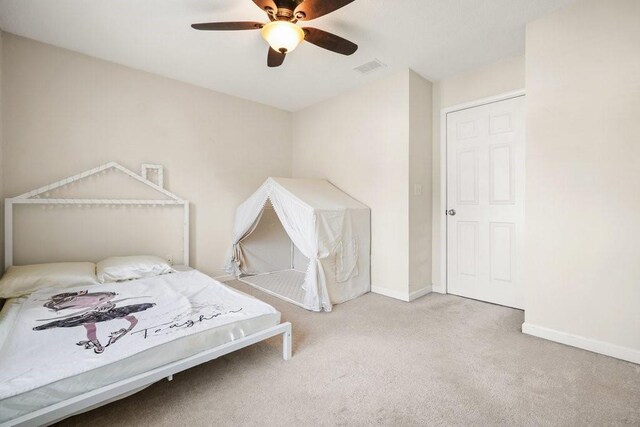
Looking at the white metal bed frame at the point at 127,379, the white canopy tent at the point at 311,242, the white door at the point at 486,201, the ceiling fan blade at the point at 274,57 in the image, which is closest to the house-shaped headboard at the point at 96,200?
the white metal bed frame at the point at 127,379

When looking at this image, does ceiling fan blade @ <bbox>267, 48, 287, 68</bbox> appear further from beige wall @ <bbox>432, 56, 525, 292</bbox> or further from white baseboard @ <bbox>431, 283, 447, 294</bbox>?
white baseboard @ <bbox>431, 283, 447, 294</bbox>

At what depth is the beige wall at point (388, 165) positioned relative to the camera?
3.25 m

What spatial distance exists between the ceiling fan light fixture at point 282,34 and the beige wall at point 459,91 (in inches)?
85.8

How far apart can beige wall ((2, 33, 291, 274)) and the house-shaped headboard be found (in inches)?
3.9

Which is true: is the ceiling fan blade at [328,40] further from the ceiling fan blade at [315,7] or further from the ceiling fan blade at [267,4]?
the ceiling fan blade at [267,4]

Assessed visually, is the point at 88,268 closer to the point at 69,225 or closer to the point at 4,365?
the point at 69,225

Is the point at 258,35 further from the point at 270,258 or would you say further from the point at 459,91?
the point at 270,258

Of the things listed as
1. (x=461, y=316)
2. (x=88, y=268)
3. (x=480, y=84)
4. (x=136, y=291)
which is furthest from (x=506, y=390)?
(x=88, y=268)

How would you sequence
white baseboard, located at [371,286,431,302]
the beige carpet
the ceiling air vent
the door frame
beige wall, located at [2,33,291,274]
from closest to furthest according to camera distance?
1. the beige carpet
2. beige wall, located at [2,33,291,274]
3. the ceiling air vent
4. white baseboard, located at [371,286,431,302]
5. the door frame

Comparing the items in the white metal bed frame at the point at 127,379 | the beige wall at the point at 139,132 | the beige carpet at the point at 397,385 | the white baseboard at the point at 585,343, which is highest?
the beige wall at the point at 139,132

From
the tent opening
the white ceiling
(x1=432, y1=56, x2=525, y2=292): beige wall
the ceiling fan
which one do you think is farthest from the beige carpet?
the white ceiling

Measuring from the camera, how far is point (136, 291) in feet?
7.69

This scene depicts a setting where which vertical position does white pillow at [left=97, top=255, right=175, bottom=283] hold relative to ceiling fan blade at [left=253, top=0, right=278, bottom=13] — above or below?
below

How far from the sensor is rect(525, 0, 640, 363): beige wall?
196 centimetres
